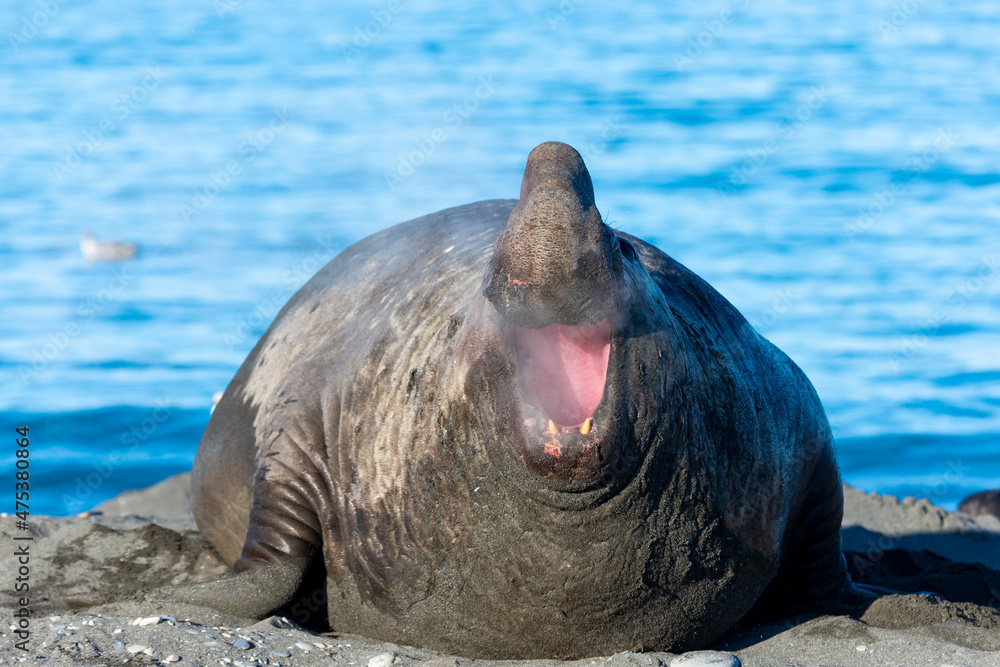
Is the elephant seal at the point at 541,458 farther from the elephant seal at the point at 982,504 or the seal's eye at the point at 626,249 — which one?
the elephant seal at the point at 982,504

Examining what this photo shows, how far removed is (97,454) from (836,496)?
23.9 feet

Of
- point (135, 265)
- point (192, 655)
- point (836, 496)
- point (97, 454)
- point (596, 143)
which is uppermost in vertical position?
point (596, 143)

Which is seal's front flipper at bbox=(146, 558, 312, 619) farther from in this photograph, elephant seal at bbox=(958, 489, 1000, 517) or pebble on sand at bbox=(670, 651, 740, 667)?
elephant seal at bbox=(958, 489, 1000, 517)

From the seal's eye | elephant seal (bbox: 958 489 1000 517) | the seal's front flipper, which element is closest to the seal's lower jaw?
the seal's eye

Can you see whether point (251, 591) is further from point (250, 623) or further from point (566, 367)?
point (566, 367)

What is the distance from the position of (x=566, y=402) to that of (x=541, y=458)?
0.63 ft

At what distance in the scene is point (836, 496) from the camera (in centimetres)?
510

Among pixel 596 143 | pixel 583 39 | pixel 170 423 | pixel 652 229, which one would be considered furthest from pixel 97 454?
pixel 583 39

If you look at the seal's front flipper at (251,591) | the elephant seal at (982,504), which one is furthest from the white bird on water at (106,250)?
the seal's front flipper at (251,591)

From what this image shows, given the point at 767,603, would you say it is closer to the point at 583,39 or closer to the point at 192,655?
the point at 192,655

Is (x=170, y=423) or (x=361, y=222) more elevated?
(x=361, y=222)

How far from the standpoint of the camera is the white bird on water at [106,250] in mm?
15445

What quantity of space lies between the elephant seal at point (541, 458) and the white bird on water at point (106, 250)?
35.3ft

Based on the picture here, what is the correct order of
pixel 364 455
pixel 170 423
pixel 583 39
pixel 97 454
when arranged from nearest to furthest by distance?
→ pixel 364 455 → pixel 97 454 → pixel 170 423 → pixel 583 39
